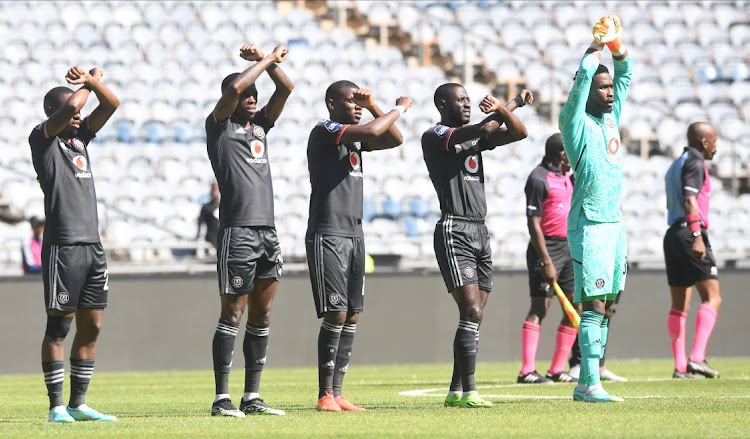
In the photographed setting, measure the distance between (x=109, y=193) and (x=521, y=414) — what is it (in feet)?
45.1

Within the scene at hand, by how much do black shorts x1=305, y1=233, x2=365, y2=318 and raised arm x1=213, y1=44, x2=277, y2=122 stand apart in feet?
3.52

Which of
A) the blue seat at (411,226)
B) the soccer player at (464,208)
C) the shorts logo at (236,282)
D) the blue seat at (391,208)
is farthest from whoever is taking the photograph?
the blue seat at (391,208)

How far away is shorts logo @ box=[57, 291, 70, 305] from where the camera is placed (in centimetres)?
→ 725

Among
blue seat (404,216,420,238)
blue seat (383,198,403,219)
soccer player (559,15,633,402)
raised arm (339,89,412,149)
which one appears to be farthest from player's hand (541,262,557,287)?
blue seat (383,198,403,219)

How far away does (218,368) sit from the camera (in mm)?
7371

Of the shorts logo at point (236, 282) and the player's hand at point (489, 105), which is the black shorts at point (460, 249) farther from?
the shorts logo at point (236, 282)

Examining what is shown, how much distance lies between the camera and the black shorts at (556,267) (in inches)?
447

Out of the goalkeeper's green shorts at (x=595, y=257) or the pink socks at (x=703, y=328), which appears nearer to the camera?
the goalkeeper's green shorts at (x=595, y=257)

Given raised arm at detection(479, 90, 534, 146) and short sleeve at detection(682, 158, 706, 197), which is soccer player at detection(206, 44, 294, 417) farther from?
short sleeve at detection(682, 158, 706, 197)

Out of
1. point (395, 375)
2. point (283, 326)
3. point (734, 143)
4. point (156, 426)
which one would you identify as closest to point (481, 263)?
point (156, 426)

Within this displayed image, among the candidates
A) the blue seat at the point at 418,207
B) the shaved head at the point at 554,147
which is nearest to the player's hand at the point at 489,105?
the shaved head at the point at 554,147

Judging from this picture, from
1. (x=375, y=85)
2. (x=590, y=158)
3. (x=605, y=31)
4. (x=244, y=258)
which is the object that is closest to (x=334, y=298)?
(x=244, y=258)

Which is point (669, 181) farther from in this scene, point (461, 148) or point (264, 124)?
point (264, 124)

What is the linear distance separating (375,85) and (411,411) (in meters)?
16.0
